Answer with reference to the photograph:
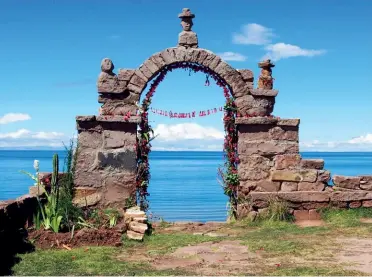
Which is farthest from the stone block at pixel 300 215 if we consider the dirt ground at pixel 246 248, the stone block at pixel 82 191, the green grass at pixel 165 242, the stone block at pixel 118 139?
the stone block at pixel 82 191

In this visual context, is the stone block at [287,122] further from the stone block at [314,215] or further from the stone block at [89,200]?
the stone block at [89,200]

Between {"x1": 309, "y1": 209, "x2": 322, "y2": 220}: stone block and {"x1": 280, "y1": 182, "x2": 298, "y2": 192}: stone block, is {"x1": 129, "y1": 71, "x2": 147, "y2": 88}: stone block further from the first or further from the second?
{"x1": 309, "y1": 209, "x2": 322, "y2": 220}: stone block

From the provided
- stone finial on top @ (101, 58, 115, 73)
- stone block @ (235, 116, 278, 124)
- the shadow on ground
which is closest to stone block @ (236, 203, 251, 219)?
stone block @ (235, 116, 278, 124)

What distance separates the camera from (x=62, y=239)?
8000 mm

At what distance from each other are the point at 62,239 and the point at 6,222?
0.88 metres

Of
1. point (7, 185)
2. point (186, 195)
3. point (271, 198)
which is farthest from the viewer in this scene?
point (7, 185)

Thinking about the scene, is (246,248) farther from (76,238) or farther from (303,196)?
(303,196)

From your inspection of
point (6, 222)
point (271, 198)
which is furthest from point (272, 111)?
point (6, 222)

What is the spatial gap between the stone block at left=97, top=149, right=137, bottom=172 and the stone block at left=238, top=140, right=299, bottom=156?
2164 millimetres

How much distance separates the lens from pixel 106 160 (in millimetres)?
10344

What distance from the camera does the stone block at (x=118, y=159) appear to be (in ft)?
33.9

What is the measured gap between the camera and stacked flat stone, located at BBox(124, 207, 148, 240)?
8586mm

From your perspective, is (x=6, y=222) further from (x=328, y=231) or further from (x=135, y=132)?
(x=328, y=231)

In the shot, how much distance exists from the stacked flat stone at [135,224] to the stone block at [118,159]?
3.84 feet
